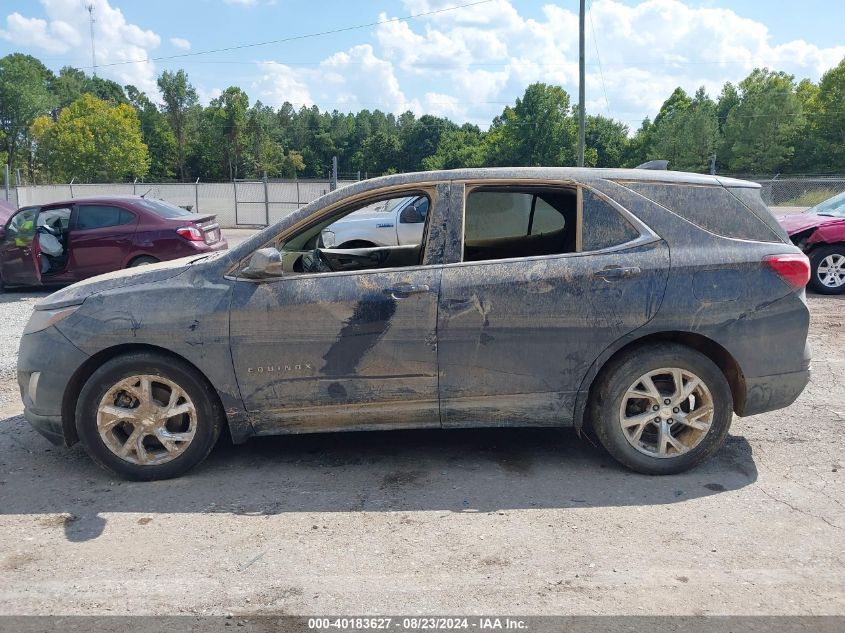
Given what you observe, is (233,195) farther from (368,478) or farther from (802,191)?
(368,478)

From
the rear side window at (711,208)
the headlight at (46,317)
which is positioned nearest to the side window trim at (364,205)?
the headlight at (46,317)

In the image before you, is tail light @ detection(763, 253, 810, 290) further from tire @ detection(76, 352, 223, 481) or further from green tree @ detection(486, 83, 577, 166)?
green tree @ detection(486, 83, 577, 166)

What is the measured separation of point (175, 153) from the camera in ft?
272

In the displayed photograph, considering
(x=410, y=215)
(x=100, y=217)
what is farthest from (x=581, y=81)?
(x=100, y=217)

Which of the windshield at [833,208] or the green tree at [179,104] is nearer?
the windshield at [833,208]

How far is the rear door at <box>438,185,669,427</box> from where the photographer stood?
13.7 ft

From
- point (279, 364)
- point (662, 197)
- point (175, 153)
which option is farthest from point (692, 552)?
point (175, 153)

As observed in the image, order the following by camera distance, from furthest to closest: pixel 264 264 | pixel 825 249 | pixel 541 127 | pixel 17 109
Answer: pixel 17 109, pixel 541 127, pixel 825 249, pixel 264 264

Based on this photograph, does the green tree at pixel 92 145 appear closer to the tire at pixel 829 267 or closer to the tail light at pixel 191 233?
the tail light at pixel 191 233

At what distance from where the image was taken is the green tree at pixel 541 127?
70750 mm

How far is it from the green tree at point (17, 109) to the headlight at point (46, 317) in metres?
85.2

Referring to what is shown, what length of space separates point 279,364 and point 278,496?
75 centimetres

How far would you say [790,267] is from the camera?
14.0 ft

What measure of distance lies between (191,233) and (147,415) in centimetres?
705
